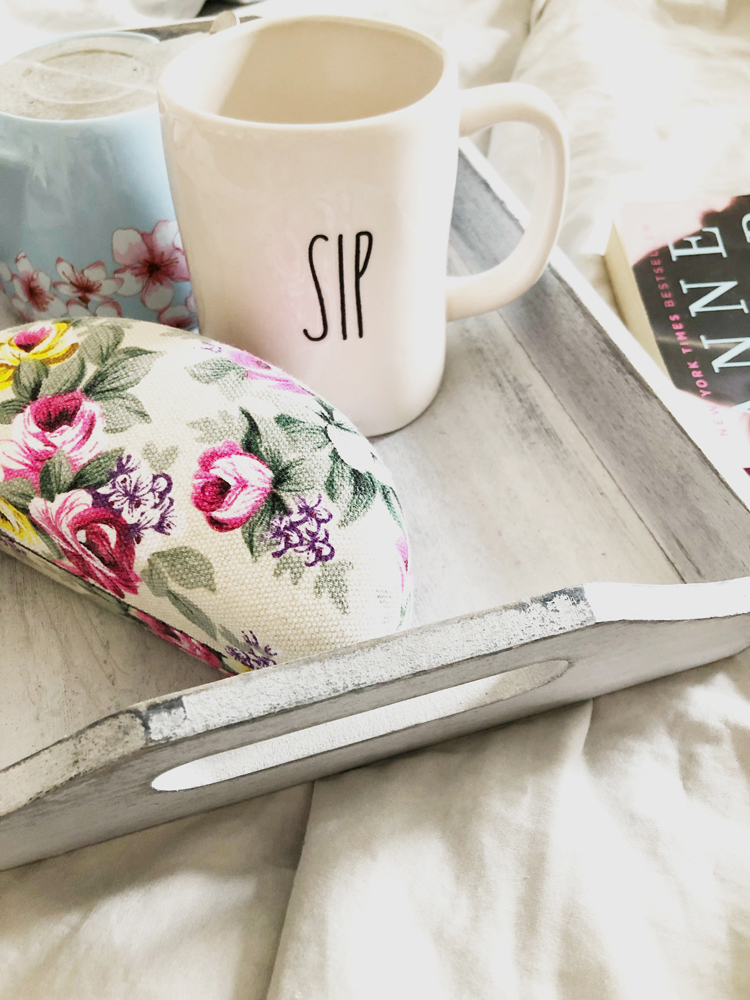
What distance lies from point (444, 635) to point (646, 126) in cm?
49

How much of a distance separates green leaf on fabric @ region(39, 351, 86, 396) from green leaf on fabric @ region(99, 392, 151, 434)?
15 mm

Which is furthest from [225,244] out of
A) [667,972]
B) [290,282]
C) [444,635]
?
[667,972]

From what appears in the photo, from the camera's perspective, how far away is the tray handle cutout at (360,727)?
0.85ft

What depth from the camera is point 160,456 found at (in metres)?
0.25

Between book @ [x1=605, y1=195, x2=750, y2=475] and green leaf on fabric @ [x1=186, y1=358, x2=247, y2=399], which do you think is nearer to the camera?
green leaf on fabric @ [x1=186, y1=358, x2=247, y2=399]

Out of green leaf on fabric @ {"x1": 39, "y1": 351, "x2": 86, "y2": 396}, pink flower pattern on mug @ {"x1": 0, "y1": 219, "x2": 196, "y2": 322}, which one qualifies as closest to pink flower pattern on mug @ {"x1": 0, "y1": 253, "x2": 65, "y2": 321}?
pink flower pattern on mug @ {"x1": 0, "y1": 219, "x2": 196, "y2": 322}

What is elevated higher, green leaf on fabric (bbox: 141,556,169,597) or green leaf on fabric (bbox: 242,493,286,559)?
green leaf on fabric (bbox: 242,493,286,559)

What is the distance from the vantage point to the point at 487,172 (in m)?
0.46

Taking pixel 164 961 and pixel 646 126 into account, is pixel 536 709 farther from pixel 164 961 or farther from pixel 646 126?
pixel 646 126

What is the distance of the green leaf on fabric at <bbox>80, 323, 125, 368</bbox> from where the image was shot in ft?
0.92

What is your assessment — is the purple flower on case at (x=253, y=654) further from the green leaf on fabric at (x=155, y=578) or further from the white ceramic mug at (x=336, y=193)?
the white ceramic mug at (x=336, y=193)

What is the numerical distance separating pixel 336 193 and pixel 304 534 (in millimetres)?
117

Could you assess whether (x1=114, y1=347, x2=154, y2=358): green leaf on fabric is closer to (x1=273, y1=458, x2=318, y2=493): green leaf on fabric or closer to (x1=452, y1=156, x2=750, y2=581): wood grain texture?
(x1=273, y1=458, x2=318, y2=493): green leaf on fabric

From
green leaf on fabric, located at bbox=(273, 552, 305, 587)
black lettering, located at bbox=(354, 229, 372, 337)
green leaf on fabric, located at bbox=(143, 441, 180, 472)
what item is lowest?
green leaf on fabric, located at bbox=(273, 552, 305, 587)
